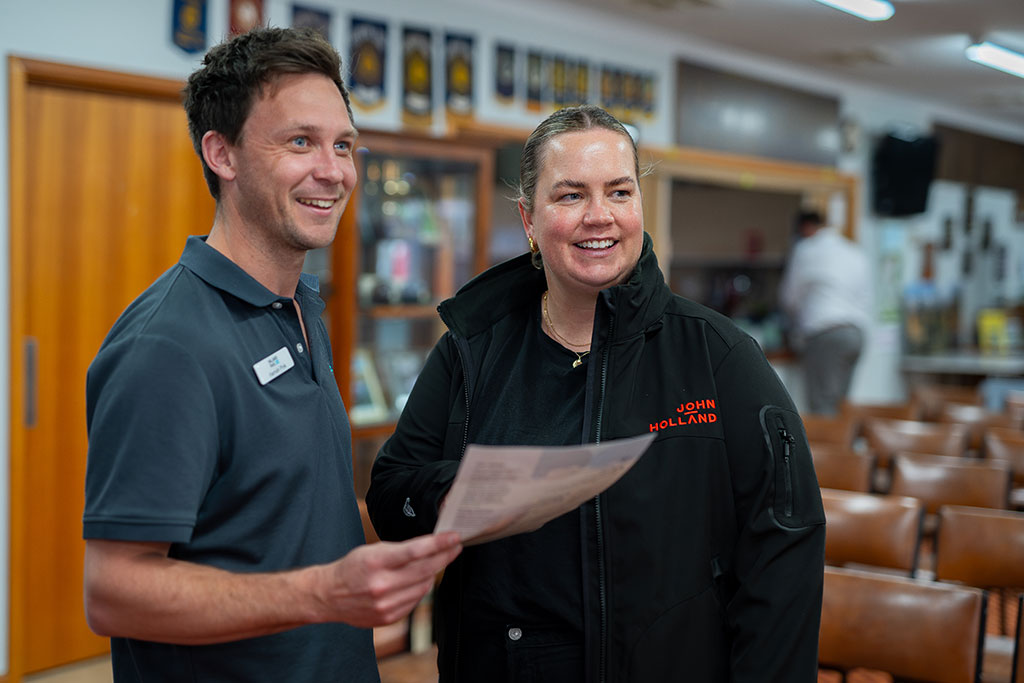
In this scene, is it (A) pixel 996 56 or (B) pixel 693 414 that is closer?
(B) pixel 693 414

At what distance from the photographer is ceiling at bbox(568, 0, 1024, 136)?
Result: 18.0ft

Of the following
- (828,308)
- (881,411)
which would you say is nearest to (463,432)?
Result: (881,411)

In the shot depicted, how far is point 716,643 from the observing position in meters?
1.47

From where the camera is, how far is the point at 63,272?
3.50 meters

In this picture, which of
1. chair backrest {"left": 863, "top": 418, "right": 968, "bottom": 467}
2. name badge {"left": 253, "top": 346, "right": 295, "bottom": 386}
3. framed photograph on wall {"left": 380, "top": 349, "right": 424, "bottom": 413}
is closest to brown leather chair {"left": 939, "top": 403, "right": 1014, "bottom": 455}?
chair backrest {"left": 863, "top": 418, "right": 968, "bottom": 467}

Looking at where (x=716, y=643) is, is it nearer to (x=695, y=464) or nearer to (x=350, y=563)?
(x=695, y=464)

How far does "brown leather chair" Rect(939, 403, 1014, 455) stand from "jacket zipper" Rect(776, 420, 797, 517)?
402 centimetres

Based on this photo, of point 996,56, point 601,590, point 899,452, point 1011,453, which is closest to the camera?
point 601,590

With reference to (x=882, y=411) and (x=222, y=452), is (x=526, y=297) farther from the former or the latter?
(x=882, y=411)

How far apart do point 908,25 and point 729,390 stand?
5.44 m

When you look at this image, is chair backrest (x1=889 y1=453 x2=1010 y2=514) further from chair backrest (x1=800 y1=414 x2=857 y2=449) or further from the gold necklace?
the gold necklace

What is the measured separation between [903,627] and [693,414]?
3.55 feet

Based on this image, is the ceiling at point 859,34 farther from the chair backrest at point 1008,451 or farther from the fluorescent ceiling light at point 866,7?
the chair backrest at point 1008,451

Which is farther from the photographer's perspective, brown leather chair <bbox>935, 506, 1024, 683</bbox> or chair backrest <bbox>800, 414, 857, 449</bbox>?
chair backrest <bbox>800, 414, 857, 449</bbox>
